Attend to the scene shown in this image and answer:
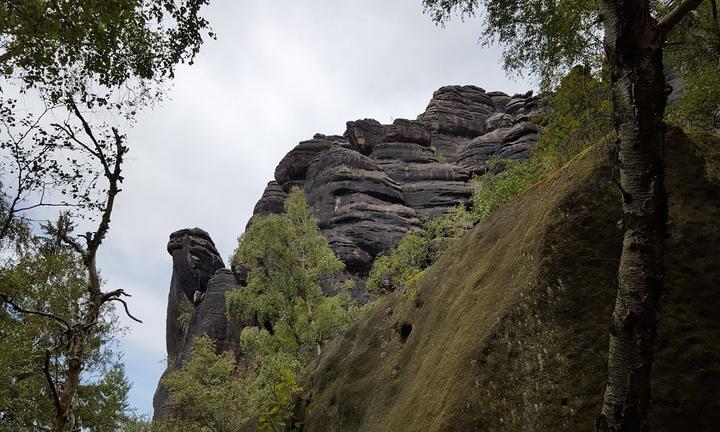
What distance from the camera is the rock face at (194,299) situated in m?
58.9

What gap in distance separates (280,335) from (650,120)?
23.2m

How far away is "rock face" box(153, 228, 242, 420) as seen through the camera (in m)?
58.9

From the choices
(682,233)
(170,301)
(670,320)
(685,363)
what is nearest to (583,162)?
(682,233)

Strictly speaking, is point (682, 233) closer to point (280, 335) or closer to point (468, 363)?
point (468, 363)

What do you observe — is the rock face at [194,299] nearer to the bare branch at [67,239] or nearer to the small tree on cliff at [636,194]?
the bare branch at [67,239]

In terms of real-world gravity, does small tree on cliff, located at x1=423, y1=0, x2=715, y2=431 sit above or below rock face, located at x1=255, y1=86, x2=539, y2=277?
below

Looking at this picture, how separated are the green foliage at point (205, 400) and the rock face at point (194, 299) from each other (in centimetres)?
1952

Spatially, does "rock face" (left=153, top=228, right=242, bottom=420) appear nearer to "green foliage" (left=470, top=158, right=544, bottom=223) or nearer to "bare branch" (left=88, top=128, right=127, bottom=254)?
"green foliage" (left=470, top=158, right=544, bottom=223)

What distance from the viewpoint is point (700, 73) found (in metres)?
14.4

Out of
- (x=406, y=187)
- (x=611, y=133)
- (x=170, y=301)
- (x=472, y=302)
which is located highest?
(x=406, y=187)

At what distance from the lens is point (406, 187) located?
206ft

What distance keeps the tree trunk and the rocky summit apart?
41904 millimetres

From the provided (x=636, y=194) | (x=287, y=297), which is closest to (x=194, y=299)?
(x=287, y=297)

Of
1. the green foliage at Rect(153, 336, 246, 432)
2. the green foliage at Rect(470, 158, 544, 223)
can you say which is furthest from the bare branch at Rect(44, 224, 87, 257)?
→ the green foliage at Rect(153, 336, 246, 432)
